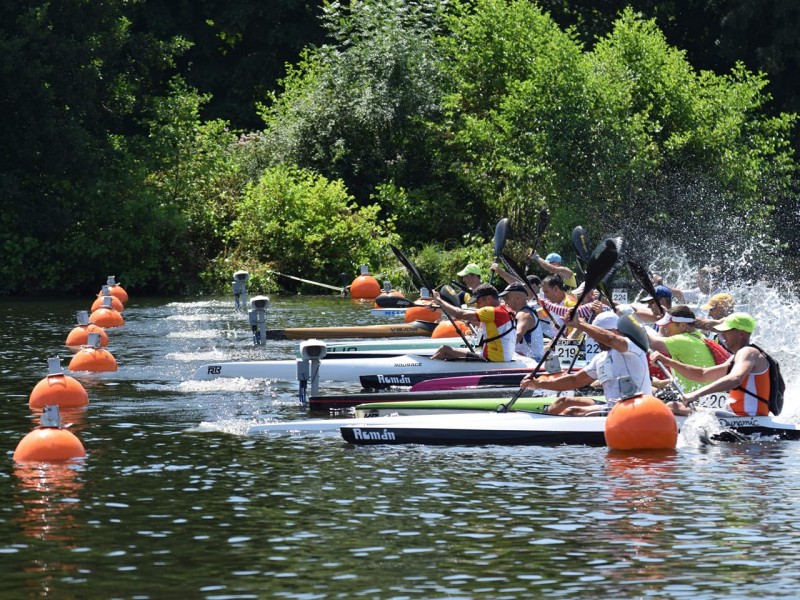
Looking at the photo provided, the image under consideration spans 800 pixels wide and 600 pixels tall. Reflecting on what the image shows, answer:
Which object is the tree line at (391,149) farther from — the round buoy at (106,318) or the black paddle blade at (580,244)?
the black paddle blade at (580,244)

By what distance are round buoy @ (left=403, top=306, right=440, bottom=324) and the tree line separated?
7.00 m

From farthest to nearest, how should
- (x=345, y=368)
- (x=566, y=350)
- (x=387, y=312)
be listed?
(x=387, y=312)
(x=345, y=368)
(x=566, y=350)

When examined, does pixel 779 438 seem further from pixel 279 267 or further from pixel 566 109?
pixel 279 267

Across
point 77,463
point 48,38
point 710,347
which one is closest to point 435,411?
point 710,347

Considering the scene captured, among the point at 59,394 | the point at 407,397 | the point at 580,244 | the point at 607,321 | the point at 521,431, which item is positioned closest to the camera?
the point at 607,321

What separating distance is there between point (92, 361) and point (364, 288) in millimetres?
15298

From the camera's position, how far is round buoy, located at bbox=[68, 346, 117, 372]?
21078mm

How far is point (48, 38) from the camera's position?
3784 cm

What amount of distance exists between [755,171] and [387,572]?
28.7 m

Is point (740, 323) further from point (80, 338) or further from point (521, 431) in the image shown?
point (80, 338)

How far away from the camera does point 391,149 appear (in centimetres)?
4244

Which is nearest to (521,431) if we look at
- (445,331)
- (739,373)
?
(739,373)

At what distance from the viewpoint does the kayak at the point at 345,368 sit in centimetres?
1970

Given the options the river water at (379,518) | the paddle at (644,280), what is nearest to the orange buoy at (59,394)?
the river water at (379,518)
